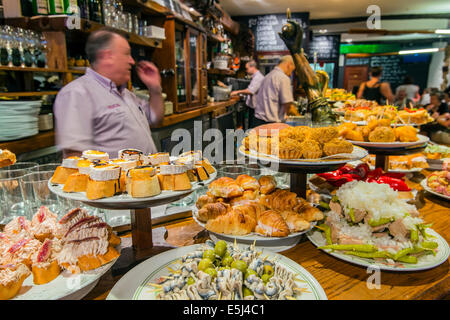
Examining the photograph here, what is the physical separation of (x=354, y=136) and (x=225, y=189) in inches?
36.0

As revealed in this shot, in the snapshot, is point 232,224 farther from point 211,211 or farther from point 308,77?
point 308,77

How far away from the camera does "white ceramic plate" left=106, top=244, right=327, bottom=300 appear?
33.9 inches

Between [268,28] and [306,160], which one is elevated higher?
[268,28]

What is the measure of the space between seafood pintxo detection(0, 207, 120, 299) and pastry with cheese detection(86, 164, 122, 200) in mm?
154

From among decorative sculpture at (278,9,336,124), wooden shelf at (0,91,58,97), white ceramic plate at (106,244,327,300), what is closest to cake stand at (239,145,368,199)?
white ceramic plate at (106,244,327,300)

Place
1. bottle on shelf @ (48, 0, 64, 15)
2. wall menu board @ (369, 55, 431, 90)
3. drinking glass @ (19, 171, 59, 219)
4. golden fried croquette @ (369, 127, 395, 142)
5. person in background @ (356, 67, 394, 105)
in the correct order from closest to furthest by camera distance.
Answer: drinking glass @ (19, 171, 59, 219)
golden fried croquette @ (369, 127, 395, 142)
bottle on shelf @ (48, 0, 64, 15)
person in background @ (356, 67, 394, 105)
wall menu board @ (369, 55, 431, 90)

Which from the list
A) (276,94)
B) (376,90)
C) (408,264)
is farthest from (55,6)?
(376,90)

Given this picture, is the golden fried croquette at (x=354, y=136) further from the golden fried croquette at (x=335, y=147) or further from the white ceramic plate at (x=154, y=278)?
the white ceramic plate at (x=154, y=278)

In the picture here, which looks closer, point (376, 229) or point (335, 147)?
point (376, 229)

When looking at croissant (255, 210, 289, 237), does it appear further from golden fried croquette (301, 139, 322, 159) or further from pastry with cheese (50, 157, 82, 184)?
pastry with cheese (50, 157, 82, 184)

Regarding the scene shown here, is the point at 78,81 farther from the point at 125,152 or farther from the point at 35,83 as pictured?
the point at 125,152

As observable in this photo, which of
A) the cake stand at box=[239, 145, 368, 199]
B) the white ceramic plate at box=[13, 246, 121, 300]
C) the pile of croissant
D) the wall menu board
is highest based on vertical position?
the wall menu board

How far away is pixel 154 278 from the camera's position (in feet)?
3.06

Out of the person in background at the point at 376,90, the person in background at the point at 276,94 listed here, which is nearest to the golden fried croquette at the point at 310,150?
the person in background at the point at 276,94
